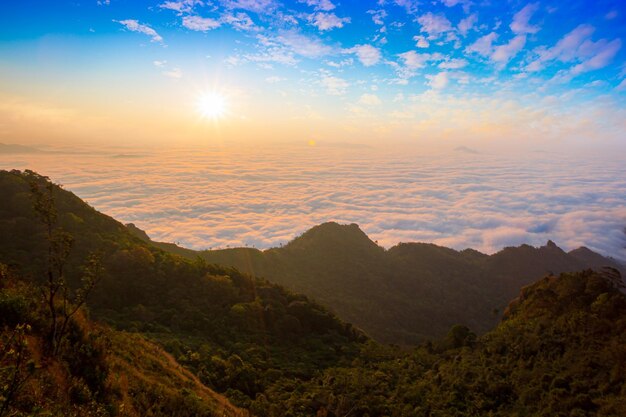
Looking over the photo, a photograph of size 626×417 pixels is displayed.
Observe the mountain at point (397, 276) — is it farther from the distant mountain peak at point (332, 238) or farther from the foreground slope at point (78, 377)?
the foreground slope at point (78, 377)

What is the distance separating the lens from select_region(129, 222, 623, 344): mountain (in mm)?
72688

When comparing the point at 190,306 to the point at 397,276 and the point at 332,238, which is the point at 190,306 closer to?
the point at 397,276

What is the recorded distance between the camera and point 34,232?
3191 centimetres

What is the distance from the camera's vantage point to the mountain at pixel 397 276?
238 feet

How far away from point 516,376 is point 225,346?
20442mm

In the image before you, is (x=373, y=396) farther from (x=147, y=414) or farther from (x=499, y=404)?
(x=147, y=414)

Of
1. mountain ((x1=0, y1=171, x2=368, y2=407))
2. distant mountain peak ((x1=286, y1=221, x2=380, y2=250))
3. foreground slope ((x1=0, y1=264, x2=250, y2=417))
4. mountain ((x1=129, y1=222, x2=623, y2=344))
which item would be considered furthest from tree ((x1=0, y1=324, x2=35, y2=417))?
distant mountain peak ((x1=286, y1=221, x2=380, y2=250))

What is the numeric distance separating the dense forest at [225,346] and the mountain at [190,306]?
15 cm

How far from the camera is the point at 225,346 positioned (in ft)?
87.9

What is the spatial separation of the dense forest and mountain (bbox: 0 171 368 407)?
0.48 ft

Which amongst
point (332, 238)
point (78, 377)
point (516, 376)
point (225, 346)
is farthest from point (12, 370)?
point (332, 238)

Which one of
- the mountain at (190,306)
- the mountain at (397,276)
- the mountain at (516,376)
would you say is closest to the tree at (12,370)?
the mountain at (516,376)

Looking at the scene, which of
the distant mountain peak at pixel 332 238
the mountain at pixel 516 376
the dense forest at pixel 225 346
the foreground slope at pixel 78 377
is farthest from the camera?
the distant mountain peak at pixel 332 238

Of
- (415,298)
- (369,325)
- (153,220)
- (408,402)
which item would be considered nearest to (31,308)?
(408,402)
